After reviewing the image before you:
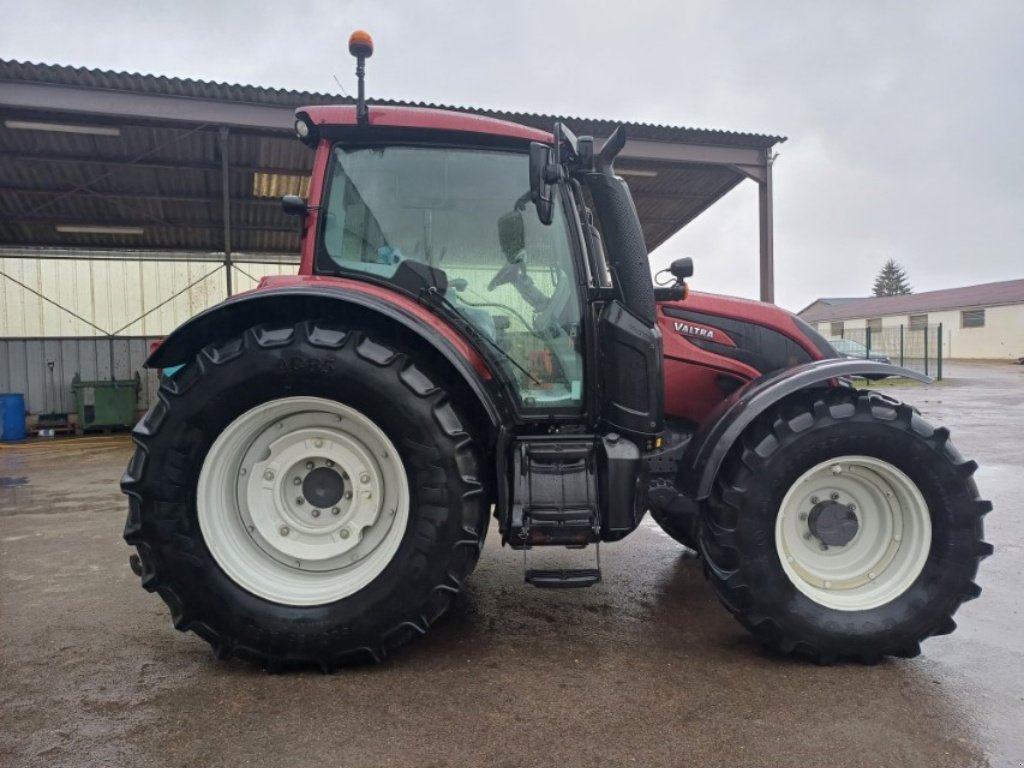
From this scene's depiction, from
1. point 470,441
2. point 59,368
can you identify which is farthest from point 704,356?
→ point 59,368

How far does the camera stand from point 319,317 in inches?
106

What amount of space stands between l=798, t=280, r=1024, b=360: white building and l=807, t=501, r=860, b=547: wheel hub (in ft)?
91.3

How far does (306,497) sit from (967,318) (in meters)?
41.0

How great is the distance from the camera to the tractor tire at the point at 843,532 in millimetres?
2613

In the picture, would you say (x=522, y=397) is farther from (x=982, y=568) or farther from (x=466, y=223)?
(x=982, y=568)

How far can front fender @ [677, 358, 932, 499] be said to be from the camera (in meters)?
2.66

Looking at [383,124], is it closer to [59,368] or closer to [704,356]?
[704,356]

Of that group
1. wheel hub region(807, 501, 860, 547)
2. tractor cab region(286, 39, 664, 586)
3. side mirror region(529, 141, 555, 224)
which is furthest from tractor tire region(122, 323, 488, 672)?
wheel hub region(807, 501, 860, 547)

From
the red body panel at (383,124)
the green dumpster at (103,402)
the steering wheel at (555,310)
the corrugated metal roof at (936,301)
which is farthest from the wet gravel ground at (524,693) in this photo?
the corrugated metal roof at (936,301)

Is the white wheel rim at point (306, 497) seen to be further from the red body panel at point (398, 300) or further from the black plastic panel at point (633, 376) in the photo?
the black plastic panel at point (633, 376)

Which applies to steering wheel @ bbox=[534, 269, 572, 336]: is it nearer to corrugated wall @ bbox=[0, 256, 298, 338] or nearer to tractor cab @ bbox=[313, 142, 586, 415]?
tractor cab @ bbox=[313, 142, 586, 415]

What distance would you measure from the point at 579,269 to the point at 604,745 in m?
1.86

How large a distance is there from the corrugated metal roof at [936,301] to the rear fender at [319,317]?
36687mm

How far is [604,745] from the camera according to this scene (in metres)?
2.10
